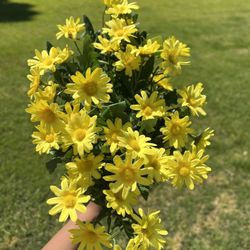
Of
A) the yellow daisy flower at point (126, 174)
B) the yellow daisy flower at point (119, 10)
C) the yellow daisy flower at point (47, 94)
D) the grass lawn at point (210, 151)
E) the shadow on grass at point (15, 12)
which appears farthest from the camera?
the shadow on grass at point (15, 12)

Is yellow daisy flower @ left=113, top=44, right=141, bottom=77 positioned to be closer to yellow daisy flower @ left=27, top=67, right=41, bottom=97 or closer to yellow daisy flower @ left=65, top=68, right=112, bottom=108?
yellow daisy flower @ left=65, top=68, right=112, bottom=108

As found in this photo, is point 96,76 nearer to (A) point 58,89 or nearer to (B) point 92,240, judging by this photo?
(A) point 58,89

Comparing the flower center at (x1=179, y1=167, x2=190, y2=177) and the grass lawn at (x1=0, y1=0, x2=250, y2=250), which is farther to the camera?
the grass lawn at (x1=0, y1=0, x2=250, y2=250)

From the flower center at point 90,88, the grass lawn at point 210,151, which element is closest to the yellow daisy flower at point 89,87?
the flower center at point 90,88

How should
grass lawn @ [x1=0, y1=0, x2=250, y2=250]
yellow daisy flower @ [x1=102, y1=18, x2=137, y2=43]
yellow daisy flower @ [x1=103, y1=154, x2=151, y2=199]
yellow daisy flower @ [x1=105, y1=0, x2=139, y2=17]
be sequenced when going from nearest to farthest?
1. yellow daisy flower @ [x1=103, y1=154, x2=151, y2=199]
2. yellow daisy flower @ [x1=102, y1=18, x2=137, y2=43]
3. yellow daisy flower @ [x1=105, y1=0, x2=139, y2=17]
4. grass lawn @ [x1=0, y1=0, x2=250, y2=250]

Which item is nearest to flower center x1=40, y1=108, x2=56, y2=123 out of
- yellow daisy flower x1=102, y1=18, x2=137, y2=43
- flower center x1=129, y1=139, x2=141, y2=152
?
flower center x1=129, y1=139, x2=141, y2=152

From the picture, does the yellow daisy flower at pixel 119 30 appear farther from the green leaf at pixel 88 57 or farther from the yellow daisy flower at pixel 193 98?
the yellow daisy flower at pixel 193 98

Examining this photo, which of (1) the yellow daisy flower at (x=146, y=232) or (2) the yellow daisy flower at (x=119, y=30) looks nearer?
(1) the yellow daisy flower at (x=146, y=232)
